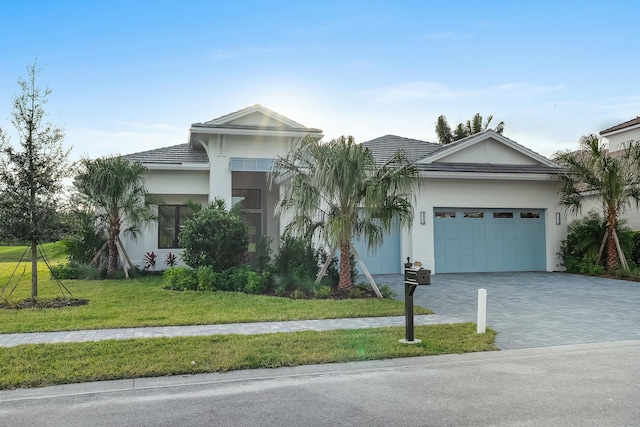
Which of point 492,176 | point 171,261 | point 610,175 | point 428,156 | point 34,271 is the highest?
point 428,156

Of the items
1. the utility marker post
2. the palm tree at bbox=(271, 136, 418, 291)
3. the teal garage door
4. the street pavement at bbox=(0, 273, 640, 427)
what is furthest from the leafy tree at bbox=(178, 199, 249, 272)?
the utility marker post

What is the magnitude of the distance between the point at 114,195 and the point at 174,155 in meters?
3.63

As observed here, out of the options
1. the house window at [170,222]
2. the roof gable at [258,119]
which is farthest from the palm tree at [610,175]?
the house window at [170,222]

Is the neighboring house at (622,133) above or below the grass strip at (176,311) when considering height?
above

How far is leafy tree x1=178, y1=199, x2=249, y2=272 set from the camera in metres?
14.4

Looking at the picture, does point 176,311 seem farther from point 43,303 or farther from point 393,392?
point 393,392

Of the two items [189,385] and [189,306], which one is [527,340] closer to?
[189,385]

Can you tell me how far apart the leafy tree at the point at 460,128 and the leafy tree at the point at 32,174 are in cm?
3733

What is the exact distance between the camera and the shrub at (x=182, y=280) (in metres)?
13.5

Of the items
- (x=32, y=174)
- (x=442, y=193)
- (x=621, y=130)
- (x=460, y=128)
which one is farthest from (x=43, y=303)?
(x=460, y=128)

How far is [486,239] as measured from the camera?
18953 mm

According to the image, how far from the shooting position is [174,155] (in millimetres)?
19922

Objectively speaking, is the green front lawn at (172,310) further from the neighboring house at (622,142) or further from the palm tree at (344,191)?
the neighboring house at (622,142)

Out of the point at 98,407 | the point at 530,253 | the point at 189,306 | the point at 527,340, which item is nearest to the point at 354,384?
the point at 98,407
